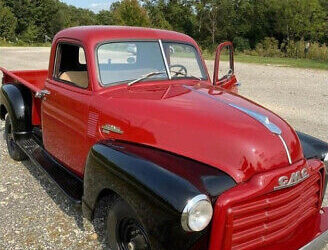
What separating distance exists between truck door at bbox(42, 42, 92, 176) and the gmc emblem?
1.83m

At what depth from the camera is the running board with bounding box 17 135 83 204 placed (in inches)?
141

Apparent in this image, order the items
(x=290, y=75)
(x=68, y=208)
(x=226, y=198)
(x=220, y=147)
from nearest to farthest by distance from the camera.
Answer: (x=226, y=198)
(x=220, y=147)
(x=68, y=208)
(x=290, y=75)

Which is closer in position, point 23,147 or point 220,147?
point 220,147

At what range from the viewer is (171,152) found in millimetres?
2812

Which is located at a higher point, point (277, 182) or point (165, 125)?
point (165, 125)

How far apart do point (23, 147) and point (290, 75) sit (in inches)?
506

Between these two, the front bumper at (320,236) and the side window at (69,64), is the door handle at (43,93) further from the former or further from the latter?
the front bumper at (320,236)

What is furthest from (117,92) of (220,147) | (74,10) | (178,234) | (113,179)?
(74,10)

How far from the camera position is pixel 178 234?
2.29m

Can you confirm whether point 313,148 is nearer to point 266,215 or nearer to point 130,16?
point 266,215

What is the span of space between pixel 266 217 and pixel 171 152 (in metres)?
0.80

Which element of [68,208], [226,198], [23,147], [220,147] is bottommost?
[68,208]

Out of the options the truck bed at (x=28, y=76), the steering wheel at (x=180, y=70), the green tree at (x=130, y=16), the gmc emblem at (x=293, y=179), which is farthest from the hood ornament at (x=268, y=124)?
the green tree at (x=130, y=16)

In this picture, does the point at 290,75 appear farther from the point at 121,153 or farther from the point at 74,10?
the point at 74,10
